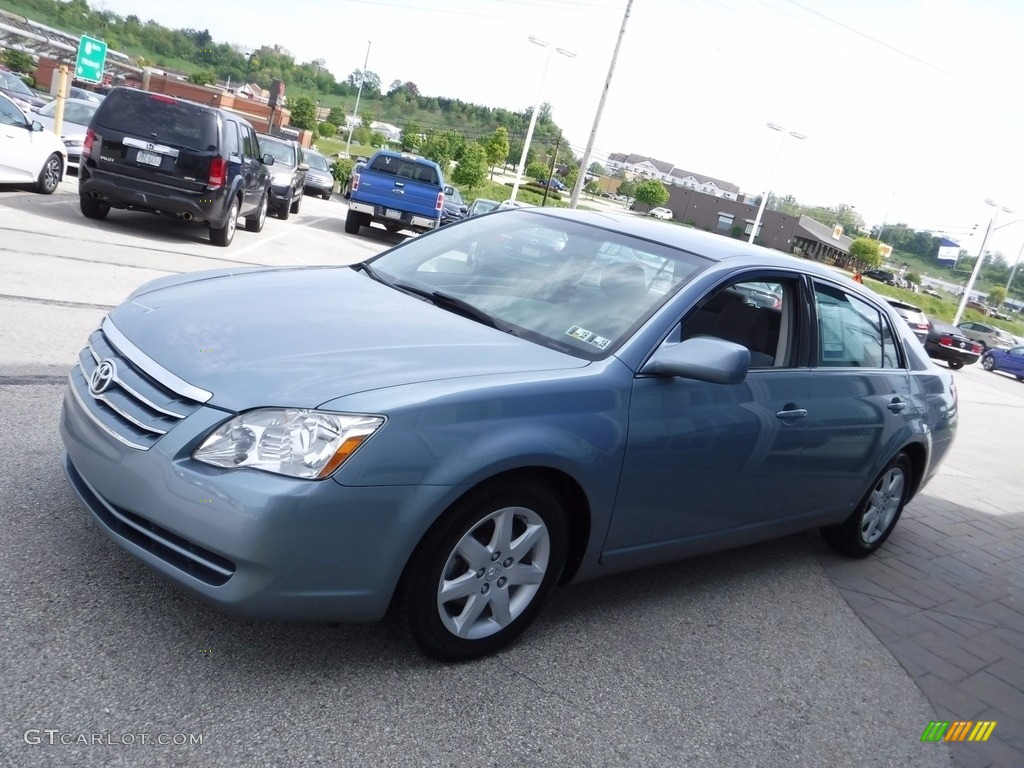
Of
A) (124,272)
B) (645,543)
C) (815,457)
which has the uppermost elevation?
(815,457)

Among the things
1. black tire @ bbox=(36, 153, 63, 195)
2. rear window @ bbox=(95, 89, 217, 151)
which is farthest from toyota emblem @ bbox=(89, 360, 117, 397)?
black tire @ bbox=(36, 153, 63, 195)

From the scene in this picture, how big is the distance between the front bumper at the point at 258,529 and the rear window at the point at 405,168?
1793 centimetres

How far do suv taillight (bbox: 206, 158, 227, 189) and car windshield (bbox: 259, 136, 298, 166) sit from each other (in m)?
9.11

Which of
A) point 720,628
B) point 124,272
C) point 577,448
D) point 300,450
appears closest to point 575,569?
point 577,448

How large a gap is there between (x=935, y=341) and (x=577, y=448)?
1147 inches

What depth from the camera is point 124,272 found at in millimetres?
9172

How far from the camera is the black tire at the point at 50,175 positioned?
531 inches

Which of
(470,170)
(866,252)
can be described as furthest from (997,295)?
(470,170)

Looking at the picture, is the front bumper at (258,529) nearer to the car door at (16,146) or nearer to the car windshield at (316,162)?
the car door at (16,146)

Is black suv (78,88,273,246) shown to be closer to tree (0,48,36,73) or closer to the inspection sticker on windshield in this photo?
the inspection sticker on windshield

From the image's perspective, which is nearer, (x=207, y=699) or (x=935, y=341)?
(x=207, y=699)

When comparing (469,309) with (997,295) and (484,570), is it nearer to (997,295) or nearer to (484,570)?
(484,570)

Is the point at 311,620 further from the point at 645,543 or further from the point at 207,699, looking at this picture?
the point at 645,543

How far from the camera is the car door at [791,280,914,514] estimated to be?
4.53m
